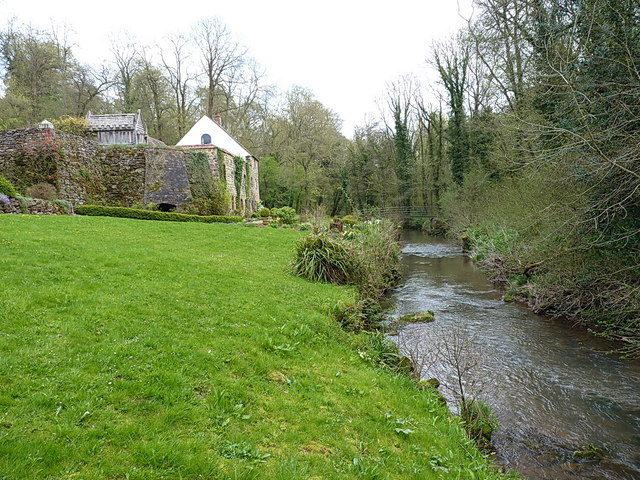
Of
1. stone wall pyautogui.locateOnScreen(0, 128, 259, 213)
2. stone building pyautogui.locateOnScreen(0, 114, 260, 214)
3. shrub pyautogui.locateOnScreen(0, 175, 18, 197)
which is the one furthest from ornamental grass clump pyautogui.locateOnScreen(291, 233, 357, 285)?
stone wall pyautogui.locateOnScreen(0, 128, 259, 213)

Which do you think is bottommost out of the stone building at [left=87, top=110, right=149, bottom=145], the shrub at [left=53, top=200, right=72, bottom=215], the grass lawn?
the grass lawn

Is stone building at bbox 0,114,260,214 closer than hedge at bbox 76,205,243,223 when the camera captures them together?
No

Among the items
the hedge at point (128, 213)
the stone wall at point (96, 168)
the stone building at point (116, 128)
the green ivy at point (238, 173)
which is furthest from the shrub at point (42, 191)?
the green ivy at point (238, 173)

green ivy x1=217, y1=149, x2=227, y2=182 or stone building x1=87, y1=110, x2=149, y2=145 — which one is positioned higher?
stone building x1=87, y1=110, x2=149, y2=145

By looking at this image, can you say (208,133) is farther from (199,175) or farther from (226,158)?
(199,175)

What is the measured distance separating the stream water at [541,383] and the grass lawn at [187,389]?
1109mm

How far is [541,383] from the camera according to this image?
6242mm

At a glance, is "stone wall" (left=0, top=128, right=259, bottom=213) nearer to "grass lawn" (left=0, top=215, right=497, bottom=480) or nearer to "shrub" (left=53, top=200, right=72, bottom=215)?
"shrub" (left=53, top=200, right=72, bottom=215)

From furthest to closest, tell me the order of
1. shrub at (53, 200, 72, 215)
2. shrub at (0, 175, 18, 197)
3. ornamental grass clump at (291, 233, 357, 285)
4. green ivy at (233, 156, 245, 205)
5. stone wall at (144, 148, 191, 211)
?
green ivy at (233, 156, 245, 205) → stone wall at (144, 148, 191, 211) → shrub at (53, 200, 72, 215) → shrub at (0, 175, 18, 197) → ornamental grass clump at (291, 233, 357, 285)

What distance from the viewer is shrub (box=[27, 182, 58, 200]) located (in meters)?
17.0

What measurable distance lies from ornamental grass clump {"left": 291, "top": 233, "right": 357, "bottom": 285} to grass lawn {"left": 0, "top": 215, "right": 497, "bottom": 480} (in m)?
2.59

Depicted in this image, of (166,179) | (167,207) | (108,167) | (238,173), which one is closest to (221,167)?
(238,173)

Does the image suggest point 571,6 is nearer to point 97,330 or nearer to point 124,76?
point 97,330

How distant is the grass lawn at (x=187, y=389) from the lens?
2.93 metres
